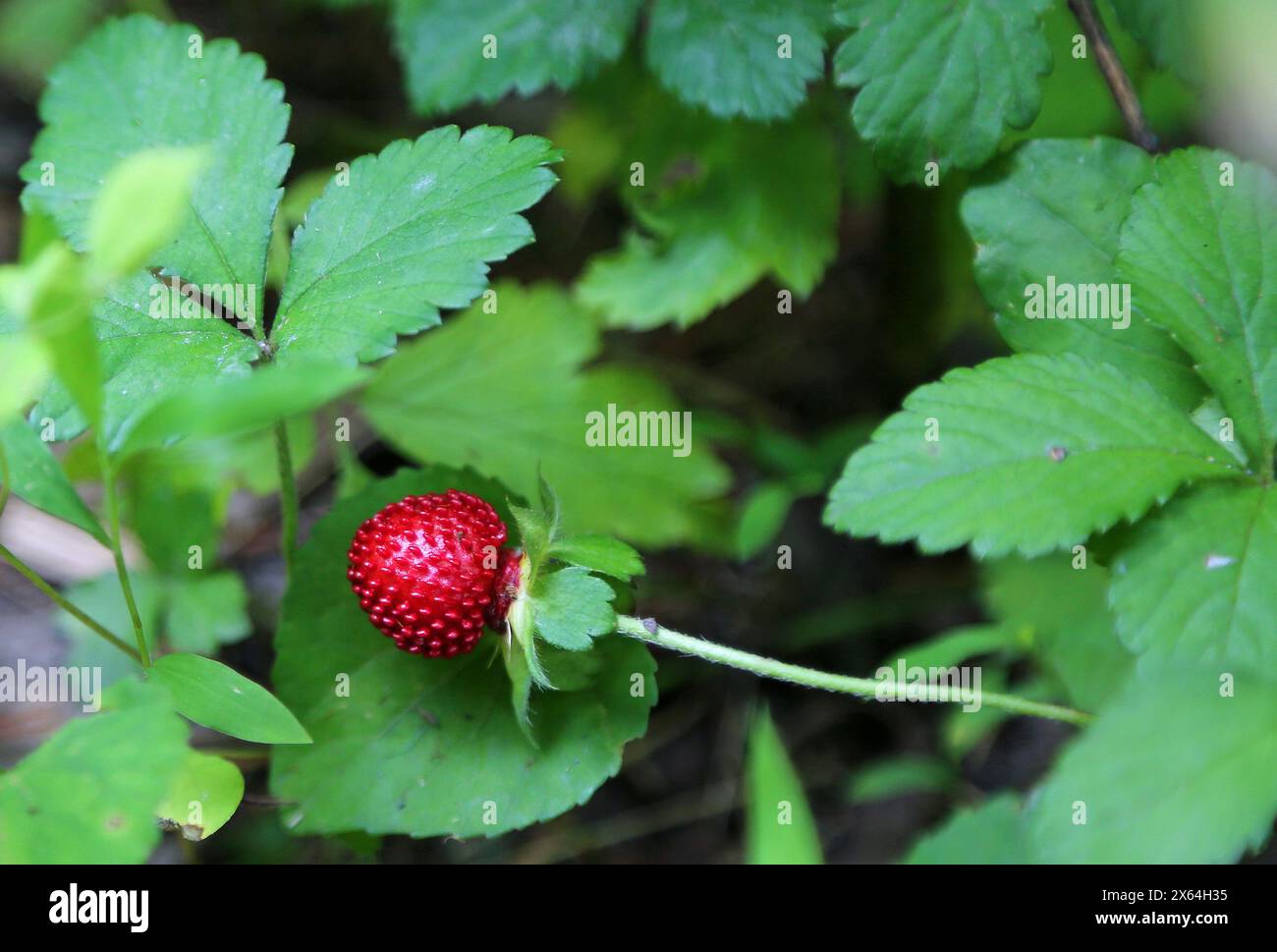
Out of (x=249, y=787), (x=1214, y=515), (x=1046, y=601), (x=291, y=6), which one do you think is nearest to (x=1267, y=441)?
(x=1214, y=515)

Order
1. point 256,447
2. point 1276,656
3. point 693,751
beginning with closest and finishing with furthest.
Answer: point 1276,656, point 256,447, point 693,751

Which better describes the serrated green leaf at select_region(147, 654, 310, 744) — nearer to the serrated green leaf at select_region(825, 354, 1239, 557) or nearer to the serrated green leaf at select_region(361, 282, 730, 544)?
the serrated green leaf at select_region(825, 354, 1239, 557)

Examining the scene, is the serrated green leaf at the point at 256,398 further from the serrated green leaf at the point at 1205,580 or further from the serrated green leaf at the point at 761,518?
the serrated green leaf at the point at 761,518

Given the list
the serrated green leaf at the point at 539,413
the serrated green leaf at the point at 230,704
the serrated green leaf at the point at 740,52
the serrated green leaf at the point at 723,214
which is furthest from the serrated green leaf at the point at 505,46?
the serrated green leaf at the point at 230,704

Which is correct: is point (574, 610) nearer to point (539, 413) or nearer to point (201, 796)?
point (201, 796)

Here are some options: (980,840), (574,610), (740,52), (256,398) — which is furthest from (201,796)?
(740,52)
